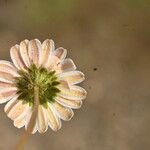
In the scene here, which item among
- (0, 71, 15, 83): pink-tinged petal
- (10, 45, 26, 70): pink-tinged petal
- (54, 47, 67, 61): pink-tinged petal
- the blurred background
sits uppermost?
(10, 45, 26, 70): pink-tinged petal

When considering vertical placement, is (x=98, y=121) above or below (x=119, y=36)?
below

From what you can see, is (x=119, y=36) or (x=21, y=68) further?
(x=119, y=36)

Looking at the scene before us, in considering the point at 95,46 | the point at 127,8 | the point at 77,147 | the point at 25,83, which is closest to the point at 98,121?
the point at 77,147

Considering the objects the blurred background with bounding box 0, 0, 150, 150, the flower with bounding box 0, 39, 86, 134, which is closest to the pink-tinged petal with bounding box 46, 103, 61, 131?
the flower with bounding box 0, 39, 86, 134

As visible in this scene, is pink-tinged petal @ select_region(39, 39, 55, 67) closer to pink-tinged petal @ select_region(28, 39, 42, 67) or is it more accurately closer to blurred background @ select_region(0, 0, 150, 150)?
pink-tinged petal @ select_region(28, 39, 42, 67)

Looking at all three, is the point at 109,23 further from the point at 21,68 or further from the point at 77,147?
the point at 21,68

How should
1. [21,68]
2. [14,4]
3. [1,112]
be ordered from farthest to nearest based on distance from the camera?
[14,4] < [1,112] < [21,68]
